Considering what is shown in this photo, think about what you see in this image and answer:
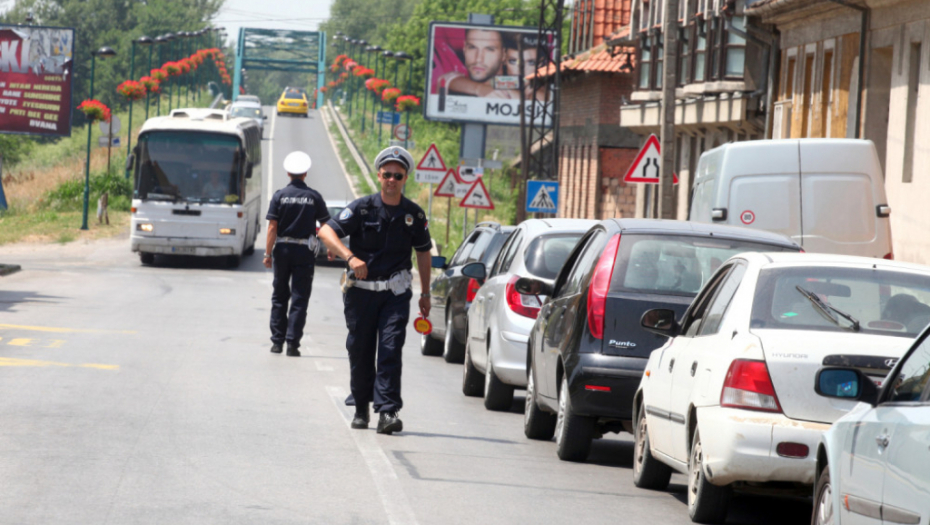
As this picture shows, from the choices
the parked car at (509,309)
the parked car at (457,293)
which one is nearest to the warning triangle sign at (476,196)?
the parked car at (457,293)

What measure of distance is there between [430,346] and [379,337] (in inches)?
286

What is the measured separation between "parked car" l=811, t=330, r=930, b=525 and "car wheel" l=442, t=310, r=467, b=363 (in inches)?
398

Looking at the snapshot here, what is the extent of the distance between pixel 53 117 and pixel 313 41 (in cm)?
12765

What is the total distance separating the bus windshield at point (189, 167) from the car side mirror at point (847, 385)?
88.9 feet

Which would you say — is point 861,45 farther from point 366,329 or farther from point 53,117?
point 53,117

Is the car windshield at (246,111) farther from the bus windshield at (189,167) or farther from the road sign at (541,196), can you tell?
the road sign at (541,196)

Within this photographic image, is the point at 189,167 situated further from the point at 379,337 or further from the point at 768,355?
the point at 768,355

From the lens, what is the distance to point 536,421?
1025 cm

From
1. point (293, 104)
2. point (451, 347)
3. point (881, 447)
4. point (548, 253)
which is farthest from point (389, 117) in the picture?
point (881, 447)

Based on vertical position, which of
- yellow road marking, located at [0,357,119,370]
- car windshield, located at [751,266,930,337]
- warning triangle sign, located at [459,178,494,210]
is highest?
warning triangle sign, located at [459,178,494,210]

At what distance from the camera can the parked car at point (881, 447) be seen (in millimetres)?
4520

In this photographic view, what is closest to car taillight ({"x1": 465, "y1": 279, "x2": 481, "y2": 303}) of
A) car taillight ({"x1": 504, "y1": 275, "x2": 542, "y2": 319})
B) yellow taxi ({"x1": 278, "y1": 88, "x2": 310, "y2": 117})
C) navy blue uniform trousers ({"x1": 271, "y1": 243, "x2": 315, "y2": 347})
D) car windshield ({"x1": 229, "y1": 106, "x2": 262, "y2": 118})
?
navy blue uniform trousers ({"x1": 271, "y1": 243, "x2": 315, "y2": 347})

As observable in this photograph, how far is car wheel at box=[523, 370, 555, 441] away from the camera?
402 inches

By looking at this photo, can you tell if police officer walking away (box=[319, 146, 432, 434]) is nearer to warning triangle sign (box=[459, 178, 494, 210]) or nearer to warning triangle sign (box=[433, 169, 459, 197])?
warning triangle sign (box=[459, 178, 494, 210])
